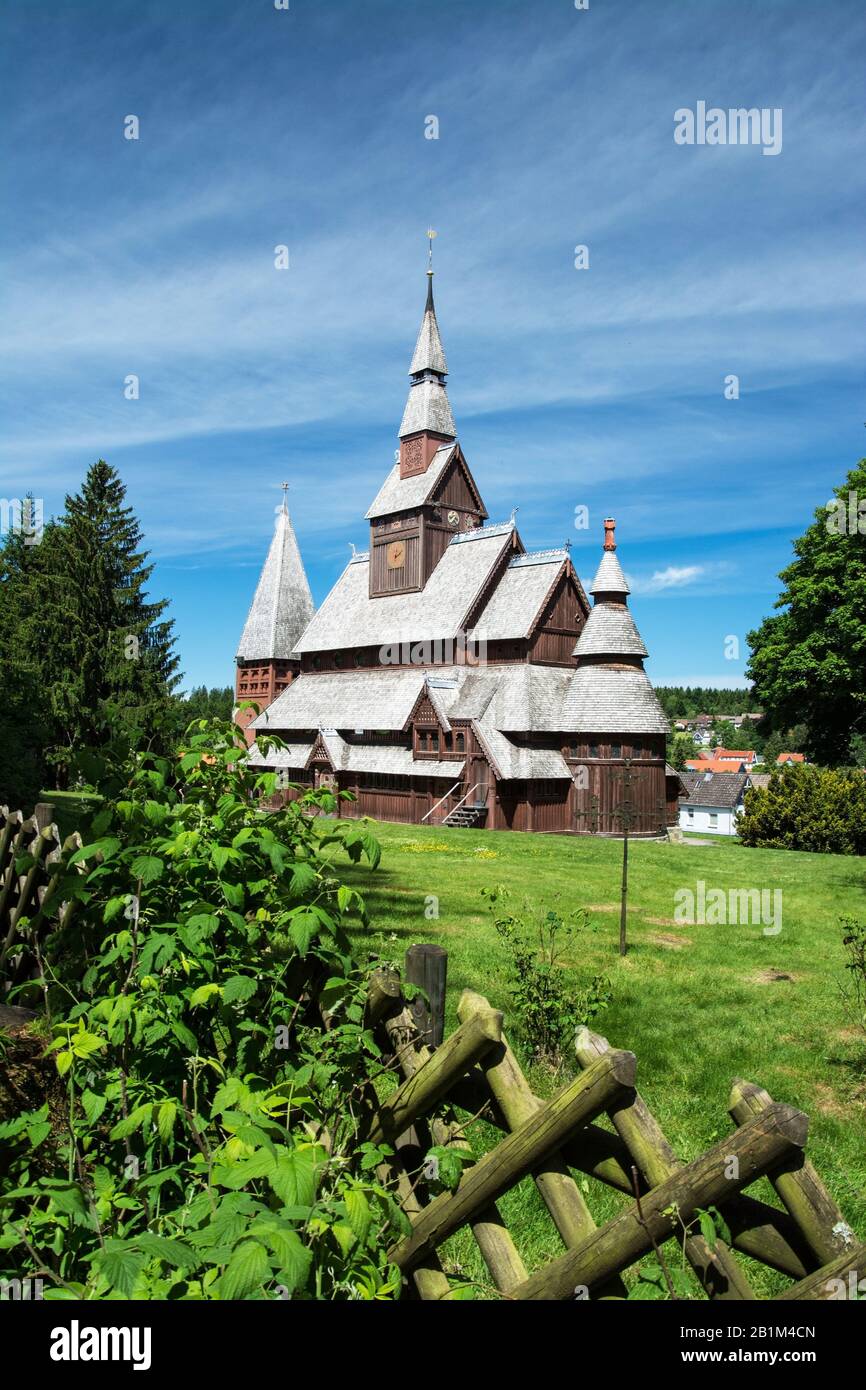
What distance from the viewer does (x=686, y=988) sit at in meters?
9.18

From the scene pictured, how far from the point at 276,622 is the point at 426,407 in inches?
660

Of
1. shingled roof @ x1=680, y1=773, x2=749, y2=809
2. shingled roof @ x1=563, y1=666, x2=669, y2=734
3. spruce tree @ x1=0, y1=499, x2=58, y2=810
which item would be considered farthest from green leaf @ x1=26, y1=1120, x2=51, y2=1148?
shingled roof @ x1=680, y1=773, x2=749, y2=809

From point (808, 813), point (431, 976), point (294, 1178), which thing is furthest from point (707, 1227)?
point (808, 813)

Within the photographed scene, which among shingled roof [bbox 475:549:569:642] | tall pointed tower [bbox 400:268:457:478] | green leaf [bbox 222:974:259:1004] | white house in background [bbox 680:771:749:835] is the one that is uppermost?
tall pointed tower [bbox 400:268:457:478]

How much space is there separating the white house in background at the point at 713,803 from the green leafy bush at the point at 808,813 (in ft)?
207

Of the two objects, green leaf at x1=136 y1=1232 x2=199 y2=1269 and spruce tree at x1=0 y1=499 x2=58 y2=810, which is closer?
green leaf at x1=136 y1=1232 x2=199 y2=1269

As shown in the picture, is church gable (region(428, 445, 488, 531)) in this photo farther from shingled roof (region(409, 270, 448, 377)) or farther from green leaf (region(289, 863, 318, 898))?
green leaf (region(289, 863, 318, 898))

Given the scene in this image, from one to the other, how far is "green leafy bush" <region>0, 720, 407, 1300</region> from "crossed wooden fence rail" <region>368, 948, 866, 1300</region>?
26 centimetres

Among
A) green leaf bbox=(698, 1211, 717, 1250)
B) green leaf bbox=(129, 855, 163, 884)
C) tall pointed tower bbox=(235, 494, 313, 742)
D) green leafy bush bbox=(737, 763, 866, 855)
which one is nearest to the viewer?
green leaf bbox=(698, 1211, 717, 1250)

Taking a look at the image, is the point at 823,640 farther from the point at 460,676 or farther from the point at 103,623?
the point at 103,623

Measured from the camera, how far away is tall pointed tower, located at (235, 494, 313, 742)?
168ft
